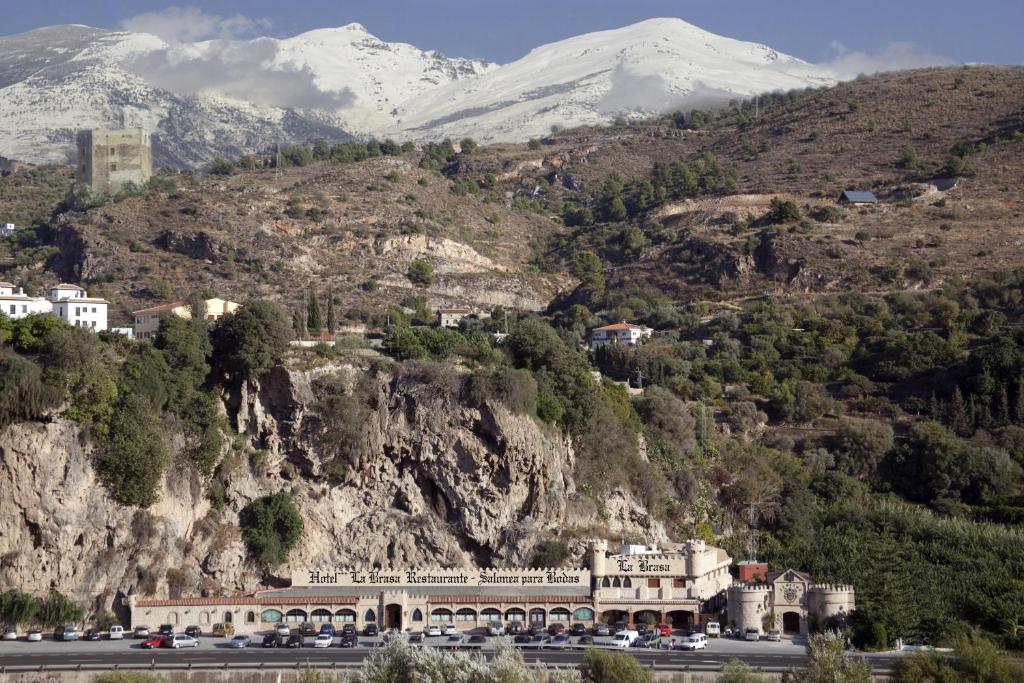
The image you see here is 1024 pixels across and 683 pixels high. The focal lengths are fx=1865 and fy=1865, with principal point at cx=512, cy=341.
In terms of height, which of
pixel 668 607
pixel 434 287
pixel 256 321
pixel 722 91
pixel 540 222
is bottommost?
pixel 668 607

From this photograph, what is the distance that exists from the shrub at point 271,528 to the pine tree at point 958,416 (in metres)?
36.9

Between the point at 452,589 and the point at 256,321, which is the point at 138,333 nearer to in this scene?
the point at 256,321

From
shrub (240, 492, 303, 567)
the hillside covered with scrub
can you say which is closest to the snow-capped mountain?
the hillside covered with scrub

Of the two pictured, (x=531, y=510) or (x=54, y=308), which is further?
(x=54, y=308)

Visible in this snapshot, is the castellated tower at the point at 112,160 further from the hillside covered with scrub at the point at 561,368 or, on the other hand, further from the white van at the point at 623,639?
the white van at the point at 623,639

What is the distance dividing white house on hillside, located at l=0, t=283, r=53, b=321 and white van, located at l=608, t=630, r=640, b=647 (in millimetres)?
31365

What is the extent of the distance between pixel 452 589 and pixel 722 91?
121491 millimetres

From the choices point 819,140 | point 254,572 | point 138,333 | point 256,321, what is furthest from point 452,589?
point 819,140

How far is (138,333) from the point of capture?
8100 cm

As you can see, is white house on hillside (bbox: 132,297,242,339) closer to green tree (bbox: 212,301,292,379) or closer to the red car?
green tree (bbox: 212,301,292,379)

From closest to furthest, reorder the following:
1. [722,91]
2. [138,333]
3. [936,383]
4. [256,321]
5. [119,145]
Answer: [256,321] < [138,333] < [936,383] < [119,145] < [722,91]

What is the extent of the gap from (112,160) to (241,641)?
78971mm

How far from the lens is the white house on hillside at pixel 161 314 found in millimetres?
80000

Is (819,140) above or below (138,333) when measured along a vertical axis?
above
